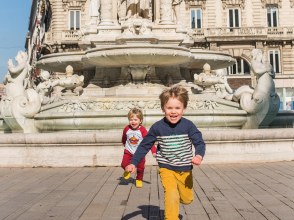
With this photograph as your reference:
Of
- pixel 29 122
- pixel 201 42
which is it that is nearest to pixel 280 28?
pixel 201 42

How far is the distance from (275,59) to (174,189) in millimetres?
33417

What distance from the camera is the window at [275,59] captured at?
34.0 metres

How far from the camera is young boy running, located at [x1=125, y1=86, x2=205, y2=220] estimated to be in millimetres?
3082

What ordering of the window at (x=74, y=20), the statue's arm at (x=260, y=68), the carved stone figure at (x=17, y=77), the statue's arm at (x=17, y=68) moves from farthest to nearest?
the window at (x=74, y=20) → the statue's arm at (x=17, y=68) → the carved stone figure at (x=17, y=77) → the statue's arm at (x=260, y=68)

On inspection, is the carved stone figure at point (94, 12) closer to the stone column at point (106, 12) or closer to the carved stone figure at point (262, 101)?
the stone column at point (106, 12)

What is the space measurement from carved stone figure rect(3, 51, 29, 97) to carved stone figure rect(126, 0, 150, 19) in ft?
9.74

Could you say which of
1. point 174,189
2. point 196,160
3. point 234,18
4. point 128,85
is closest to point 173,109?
point 196,160

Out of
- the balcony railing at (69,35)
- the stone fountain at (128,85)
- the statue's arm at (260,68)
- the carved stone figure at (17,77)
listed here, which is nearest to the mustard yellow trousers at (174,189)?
the stone fountain at (128,85)

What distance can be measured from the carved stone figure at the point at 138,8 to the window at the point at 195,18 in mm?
25376

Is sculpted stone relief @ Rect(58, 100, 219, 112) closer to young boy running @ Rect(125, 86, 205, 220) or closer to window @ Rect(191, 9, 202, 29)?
young boy running @ Rect(125, 86, 205, 220)

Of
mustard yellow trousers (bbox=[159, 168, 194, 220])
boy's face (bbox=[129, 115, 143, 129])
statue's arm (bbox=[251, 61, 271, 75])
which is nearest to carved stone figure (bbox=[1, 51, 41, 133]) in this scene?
boy's face (bbox=[129, 115, 143, 129])

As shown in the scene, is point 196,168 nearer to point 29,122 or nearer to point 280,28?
point 29,122

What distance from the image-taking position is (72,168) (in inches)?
254

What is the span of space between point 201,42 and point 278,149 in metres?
27.6
